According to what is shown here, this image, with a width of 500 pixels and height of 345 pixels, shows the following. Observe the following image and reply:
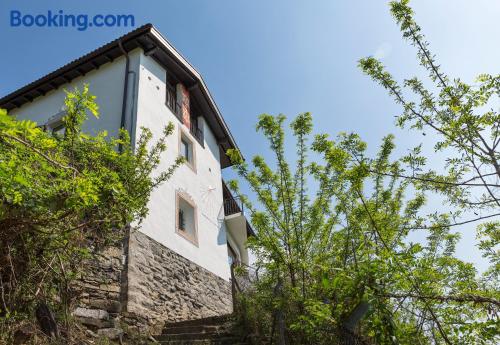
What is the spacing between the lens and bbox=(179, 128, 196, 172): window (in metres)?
11.1

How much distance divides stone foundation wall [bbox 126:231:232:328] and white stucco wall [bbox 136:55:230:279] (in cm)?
28

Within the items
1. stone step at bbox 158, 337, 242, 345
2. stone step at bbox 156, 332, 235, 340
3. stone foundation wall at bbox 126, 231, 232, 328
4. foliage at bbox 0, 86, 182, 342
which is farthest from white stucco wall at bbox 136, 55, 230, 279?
foliage at bbox 0, 86, 182, 342

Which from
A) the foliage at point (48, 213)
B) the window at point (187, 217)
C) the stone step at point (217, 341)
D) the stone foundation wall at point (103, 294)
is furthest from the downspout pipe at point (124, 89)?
the stone step at point (217, 341)

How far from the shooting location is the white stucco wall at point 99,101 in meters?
9.31

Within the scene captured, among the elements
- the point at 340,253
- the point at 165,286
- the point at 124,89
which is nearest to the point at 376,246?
the point at 340,253

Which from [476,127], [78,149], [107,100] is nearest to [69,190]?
[78,149]

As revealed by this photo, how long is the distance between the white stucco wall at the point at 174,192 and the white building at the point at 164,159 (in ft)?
0.10

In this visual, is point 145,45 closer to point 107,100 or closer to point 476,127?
point 107,100

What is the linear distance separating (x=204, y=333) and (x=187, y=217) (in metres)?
4.44

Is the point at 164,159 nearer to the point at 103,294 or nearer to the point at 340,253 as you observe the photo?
the point at 103,294

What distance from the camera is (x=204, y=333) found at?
20.8 feet

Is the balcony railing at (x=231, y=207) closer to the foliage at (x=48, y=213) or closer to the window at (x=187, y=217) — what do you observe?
the window at (x=187, y=217)

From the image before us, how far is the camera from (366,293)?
2484mm

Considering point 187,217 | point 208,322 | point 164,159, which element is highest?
point 164,159
